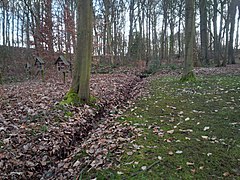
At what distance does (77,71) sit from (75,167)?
4.77 meters

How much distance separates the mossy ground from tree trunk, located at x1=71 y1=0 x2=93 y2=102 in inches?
78.5

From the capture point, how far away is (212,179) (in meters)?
3.19

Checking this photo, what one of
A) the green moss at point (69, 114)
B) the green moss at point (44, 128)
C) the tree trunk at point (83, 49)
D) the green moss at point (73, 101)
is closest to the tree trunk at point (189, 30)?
the tree trunk at point (83, 49)

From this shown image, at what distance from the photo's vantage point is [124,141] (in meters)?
4.71

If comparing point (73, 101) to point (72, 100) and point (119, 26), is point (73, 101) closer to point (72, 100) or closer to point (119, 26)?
point (72, 100)

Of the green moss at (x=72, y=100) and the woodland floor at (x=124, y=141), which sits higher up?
the green moss at (x=72, y=100)

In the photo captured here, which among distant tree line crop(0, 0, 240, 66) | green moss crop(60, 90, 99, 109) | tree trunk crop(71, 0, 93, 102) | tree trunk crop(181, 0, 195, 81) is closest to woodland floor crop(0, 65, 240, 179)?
green moss crop(60, 90, 99, 109)

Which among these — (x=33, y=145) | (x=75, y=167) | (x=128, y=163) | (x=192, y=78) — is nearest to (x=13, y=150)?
(x=33, y=145)

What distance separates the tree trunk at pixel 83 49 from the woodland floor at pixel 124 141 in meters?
0.80

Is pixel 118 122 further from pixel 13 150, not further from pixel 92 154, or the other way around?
pixel 13 150

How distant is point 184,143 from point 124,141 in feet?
3.92

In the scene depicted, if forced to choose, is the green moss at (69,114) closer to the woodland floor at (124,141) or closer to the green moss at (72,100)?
the woodland floor at (124,141)

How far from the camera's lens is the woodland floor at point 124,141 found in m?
3.63

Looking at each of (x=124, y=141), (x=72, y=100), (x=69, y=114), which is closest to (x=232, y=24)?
(x=72, y=100)
